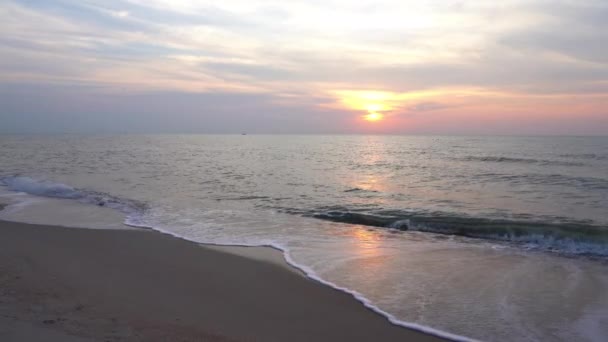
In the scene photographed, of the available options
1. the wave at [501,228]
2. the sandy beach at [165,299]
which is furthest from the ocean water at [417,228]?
the sandy beach at [165,299]

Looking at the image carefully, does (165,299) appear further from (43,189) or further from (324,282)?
(43,189)

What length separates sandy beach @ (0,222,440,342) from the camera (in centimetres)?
469

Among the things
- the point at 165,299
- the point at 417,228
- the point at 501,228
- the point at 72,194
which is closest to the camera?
the point at 165,299

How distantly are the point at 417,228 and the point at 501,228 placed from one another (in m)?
2.20

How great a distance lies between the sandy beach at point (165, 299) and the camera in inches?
→ 185

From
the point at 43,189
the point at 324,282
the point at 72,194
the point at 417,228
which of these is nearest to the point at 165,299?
the point at 324,282

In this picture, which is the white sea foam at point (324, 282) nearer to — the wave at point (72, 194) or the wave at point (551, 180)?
the wave at point (72, 194)

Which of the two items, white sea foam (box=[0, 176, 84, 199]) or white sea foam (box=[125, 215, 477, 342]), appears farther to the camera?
white sea foam (box=[0, 176, 84, 199])

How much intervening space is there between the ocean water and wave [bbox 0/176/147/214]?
8 cm

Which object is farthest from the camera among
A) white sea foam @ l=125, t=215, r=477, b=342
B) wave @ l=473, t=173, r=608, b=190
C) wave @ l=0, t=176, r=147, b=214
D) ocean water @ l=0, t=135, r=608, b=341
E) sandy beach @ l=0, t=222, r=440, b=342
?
wave @ l=473, t=173, r=608, b=190

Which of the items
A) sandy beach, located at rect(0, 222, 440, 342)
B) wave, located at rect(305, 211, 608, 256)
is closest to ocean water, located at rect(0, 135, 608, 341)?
wave, located at rect(305, 211, 608, 256)

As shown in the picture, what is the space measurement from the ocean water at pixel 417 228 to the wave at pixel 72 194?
8 centimetres

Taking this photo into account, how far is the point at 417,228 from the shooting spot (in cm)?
1225

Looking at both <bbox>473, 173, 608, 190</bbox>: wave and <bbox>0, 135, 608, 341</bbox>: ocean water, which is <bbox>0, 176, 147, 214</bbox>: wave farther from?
<bbox>473, 173, 608, 190</bbox>: wave
